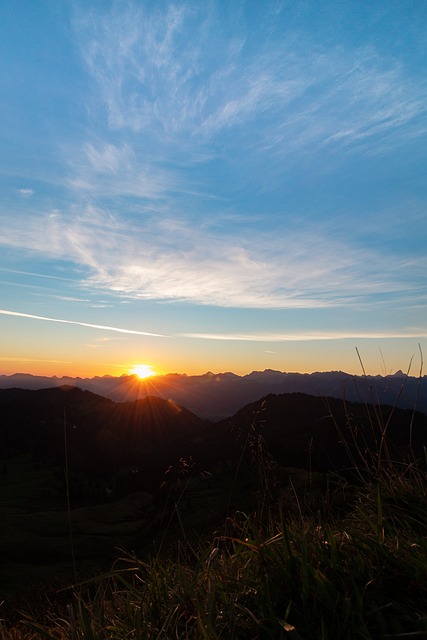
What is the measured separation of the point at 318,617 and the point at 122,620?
53.7 inches

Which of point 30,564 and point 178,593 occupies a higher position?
point 178,593

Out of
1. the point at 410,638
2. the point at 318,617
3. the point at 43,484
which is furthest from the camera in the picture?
the point at 43,484

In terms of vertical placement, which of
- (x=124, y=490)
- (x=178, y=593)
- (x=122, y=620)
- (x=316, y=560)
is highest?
(x=316, y=560)

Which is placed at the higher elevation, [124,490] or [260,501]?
[260,501]

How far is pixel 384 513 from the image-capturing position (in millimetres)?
3531

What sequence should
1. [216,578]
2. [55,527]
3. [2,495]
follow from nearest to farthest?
[216,578], [55,527], [2,495]

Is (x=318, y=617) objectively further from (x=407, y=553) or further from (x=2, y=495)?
(x=2, y=495)

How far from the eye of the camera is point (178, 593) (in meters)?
2.65

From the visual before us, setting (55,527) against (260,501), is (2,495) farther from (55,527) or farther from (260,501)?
(260,501)

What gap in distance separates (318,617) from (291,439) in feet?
494

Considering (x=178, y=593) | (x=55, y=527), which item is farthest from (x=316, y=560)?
(x=55, y=527)

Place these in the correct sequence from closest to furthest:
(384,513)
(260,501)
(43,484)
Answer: (384,513)
(260,501)
(43,484)

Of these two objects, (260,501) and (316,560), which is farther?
(260,501)

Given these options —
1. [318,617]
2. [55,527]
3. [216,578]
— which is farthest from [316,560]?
[55,527]
